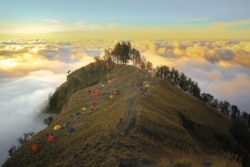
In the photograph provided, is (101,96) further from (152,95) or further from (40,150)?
(40,150)

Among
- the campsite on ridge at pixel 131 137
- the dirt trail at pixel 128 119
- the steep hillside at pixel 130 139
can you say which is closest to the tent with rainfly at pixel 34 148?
the campsite on ridge at pixel 131 137

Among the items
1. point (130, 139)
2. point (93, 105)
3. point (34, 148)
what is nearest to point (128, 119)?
point (130, 139)

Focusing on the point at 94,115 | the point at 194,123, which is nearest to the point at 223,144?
the point at 194,123

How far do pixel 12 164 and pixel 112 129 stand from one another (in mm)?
29880

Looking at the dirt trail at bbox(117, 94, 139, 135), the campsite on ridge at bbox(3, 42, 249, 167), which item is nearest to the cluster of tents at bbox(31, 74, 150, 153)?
the campsite on ridge at bbox(3, 42, 249, 167)

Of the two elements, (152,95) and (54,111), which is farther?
(54,111)

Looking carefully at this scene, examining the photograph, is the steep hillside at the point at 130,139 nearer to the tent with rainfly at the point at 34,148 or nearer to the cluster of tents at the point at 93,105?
the cluster of tents at the point at 93,105

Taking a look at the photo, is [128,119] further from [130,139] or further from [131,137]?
[130,139]

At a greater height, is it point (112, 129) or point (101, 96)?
point (112, 129)

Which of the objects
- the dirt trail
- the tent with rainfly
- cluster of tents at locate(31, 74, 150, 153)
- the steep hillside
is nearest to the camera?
the steep hillside

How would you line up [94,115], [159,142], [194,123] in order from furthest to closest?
[194,123] < [94,115] < [159,142]

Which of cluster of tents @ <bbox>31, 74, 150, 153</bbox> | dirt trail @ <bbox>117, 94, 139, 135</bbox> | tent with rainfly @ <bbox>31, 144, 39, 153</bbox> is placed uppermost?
dirt trail @ <bbox>117, 94, 139, 135</bbox>

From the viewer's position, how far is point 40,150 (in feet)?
231

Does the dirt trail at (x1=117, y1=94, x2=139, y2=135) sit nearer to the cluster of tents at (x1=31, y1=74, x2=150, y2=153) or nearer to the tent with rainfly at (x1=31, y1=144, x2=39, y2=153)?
the cluster of tents at (x1=31, y1=74, x2=150, y2=153)
